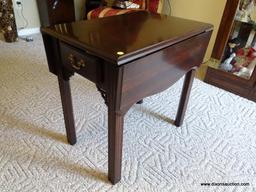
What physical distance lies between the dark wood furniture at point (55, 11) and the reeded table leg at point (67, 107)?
2034mm

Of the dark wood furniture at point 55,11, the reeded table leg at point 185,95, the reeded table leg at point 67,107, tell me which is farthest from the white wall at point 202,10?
the reeded table leg at point 67,107

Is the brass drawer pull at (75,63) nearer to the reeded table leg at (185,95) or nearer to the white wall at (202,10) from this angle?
the reeded table leg at (185,95)

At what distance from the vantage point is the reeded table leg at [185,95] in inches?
51.6

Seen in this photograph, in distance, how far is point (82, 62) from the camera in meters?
0.88

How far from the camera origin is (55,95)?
5.89ft

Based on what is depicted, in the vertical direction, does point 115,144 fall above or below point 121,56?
below

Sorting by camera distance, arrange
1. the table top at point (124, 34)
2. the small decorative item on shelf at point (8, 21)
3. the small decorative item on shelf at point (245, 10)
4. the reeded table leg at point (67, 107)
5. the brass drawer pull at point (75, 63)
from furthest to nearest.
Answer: the small decorative item on shelf at point (8, 21) → the small decorative item on shelf at point (245, 10) → the reeded table leg at point (67, 107) → the brass drawer pull at point (75, 63) → the table top at point (124, 34)

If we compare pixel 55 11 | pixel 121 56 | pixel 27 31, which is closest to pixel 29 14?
pixel 27 31

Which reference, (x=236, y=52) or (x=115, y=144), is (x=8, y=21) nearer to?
(x=115, y=144)

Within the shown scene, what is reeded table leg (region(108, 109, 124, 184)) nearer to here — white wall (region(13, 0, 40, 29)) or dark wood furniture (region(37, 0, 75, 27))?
dark wood furniture (region(37, 0, 75, 27))

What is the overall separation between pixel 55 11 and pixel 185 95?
2.22 metres

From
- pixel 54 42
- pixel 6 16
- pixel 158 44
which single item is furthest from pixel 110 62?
pixel 6 16

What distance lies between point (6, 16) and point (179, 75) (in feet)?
7.51

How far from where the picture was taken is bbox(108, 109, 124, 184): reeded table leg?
0.90 m
